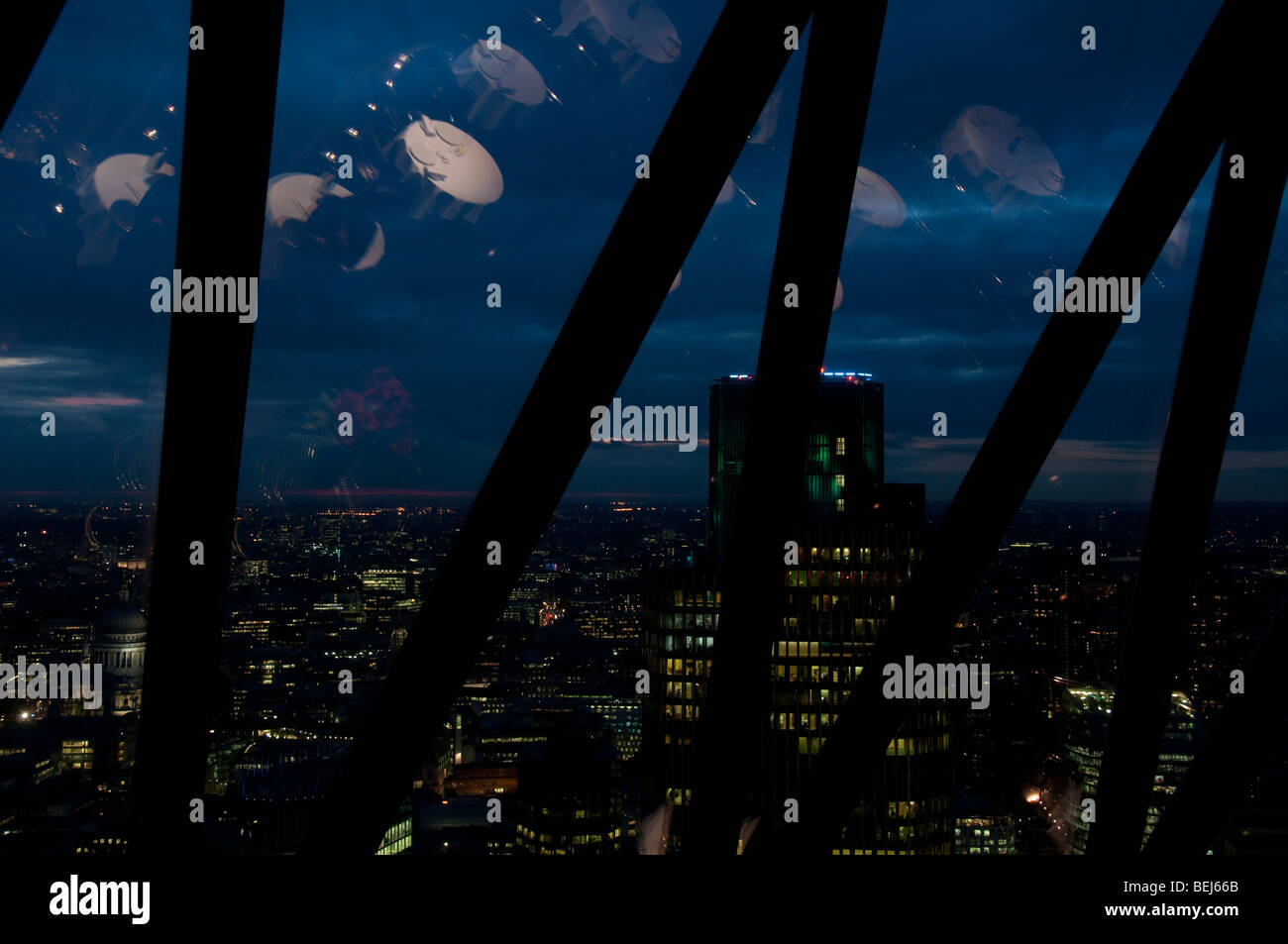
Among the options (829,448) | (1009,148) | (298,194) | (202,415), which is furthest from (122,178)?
(829,448)

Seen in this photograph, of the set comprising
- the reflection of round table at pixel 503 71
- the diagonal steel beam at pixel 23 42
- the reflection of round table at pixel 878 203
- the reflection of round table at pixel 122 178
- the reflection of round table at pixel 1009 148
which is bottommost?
the diagonal steel beam at pixel 23 42

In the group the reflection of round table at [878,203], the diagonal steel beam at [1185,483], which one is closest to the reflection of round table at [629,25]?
the reflection of round table at [878,203]

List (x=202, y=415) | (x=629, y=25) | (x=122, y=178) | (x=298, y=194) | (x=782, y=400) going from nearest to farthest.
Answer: (x=202, y=415)
(x=782, y=400)
(x=122, y=178)
(x=298, y=194)
(x=629, y=25)

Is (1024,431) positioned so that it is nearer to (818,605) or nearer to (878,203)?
(878,203)

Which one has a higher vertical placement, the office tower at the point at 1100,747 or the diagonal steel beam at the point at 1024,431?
the diagonal steel beam at the point at 1024,431

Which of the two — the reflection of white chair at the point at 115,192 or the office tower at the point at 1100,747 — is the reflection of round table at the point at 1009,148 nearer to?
the office tower at the point at 1100,747

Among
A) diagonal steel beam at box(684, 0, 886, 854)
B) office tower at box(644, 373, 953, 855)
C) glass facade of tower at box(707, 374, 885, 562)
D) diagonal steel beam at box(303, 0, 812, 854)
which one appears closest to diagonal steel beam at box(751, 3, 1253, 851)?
diagonal steel beam at box(684, 0, 886, 854)

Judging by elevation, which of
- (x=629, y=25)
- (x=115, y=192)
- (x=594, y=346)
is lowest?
(x=594, y=346)
